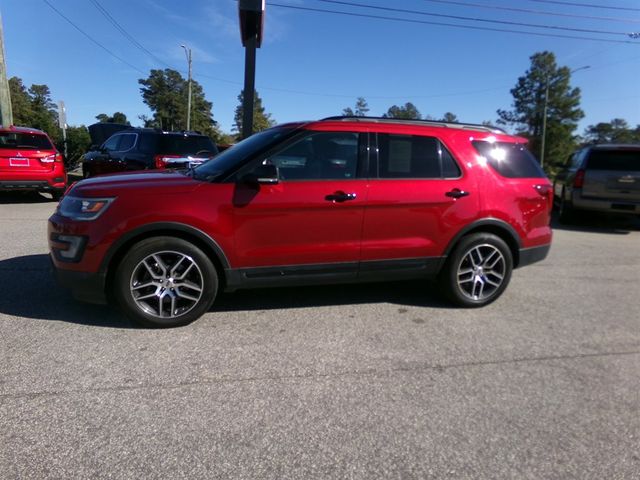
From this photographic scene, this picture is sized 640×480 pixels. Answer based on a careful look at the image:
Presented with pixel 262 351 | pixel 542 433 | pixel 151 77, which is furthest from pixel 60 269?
pixel 151 77

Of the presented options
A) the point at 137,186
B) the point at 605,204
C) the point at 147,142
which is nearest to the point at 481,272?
the point at 137,186

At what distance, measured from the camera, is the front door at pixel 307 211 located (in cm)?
389

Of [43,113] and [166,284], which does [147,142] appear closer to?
[166,284]

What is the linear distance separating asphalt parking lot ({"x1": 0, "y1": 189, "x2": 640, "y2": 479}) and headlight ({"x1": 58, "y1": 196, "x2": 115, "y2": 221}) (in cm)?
87

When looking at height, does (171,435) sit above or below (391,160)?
below

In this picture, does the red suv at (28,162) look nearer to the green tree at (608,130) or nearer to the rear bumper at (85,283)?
the rear bumper at (85,283)

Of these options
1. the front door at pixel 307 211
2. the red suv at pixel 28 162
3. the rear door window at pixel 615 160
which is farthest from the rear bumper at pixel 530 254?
the red suv at pixel 28 162

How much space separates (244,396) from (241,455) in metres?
0.56

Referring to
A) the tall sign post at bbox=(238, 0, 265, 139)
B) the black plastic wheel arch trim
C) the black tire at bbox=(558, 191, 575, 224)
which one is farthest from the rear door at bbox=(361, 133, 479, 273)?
the tall sign post at bbox=(238, 0, 265, 139)

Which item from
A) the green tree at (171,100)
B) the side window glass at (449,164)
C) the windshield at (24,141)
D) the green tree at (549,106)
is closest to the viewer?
the side window glass at (449,164)

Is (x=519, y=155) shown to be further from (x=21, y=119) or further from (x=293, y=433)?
(x=21, y=119)

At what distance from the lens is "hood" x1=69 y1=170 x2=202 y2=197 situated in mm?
3730

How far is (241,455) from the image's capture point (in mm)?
2363

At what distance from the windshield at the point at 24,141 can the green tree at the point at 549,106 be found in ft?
210
